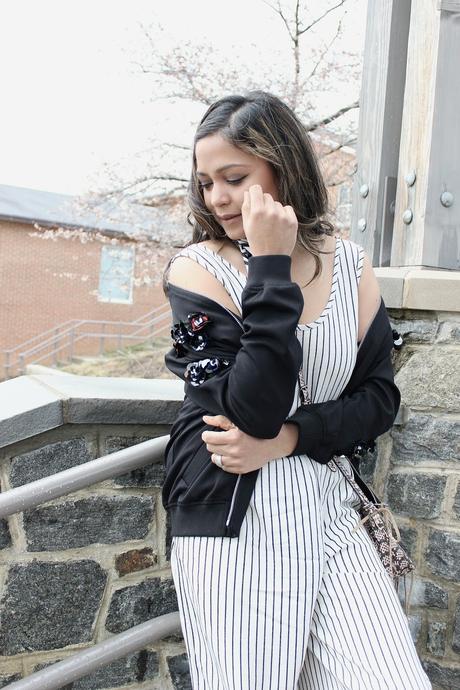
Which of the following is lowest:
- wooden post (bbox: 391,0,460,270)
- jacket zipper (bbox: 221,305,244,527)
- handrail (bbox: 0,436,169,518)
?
handrail (bbox: 0,436,169,518)

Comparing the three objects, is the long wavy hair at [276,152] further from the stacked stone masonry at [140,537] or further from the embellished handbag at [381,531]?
the stacked stone masonry at [140,537]

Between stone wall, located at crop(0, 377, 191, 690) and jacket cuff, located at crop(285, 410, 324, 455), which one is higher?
jacket cuff, located at crop(285, 410, 324, 455)

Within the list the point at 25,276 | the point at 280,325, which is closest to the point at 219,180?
the point at 280,325

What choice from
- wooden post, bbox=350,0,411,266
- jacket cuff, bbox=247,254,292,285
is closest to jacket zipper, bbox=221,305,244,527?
jacket cuff, bbox=247,254,292,285

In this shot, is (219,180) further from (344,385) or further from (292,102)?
(292,102)

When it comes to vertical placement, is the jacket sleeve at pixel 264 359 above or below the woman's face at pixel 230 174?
below

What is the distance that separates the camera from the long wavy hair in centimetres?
161

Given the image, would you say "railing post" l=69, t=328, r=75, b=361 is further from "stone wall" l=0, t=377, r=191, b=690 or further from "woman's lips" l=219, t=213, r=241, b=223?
"woman's lips" l=219, t=213, r=241, b=223

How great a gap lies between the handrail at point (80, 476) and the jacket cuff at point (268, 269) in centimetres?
75

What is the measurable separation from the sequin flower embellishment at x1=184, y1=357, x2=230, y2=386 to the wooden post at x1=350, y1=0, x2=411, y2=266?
1.40 meters

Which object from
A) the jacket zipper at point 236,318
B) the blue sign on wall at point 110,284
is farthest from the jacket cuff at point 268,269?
the blue sign on wall at point 110,284

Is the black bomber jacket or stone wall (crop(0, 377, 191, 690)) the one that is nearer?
the black bomber jacket

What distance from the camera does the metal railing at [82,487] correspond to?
5.82 ft

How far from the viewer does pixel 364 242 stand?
281 centimetres
